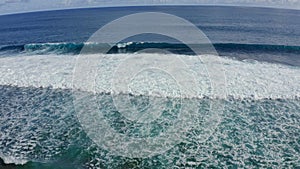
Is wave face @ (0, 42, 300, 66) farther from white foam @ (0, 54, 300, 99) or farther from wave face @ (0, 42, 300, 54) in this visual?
white foam @ (0, 54, 300, 99)

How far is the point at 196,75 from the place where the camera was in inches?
543

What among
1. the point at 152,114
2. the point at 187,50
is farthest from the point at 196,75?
the point at 187,50

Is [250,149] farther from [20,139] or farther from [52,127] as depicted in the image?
[20,139]

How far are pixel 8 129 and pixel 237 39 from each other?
23065mm

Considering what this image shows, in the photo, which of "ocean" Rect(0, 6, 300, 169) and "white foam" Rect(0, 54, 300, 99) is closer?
"ocean" Rect(0, 6, 300, 169)

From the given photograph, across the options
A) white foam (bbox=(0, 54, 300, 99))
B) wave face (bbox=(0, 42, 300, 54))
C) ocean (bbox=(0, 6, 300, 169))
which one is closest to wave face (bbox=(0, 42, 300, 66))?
wave face (bbox=(0, 42, 300, 54))

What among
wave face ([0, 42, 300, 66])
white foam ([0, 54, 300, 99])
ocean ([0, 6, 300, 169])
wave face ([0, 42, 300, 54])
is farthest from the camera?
wave face ([0, 42, 300, 54])

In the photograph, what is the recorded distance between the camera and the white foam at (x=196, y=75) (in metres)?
11.9

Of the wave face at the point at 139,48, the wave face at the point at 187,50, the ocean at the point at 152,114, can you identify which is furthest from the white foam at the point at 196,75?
the wave face at the point at 139,48

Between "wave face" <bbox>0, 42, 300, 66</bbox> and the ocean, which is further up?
"wave face" <bbox>0, 42, 300, 66</bbox>

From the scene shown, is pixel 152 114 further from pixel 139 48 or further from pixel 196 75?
pixel 139 48

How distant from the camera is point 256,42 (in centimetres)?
2361

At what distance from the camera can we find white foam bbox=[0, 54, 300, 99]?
1189 cm

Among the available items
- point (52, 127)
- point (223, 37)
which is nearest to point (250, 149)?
point (52, 127)
